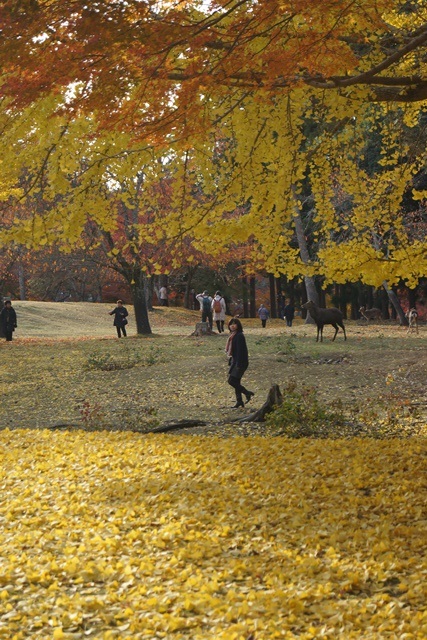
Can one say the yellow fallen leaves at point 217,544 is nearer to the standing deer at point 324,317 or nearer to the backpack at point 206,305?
the standing deer at point 324,317

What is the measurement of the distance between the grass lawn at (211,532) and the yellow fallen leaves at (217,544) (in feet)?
0.05

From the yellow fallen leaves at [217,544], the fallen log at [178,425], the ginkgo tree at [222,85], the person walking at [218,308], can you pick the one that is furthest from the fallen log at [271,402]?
the person walking at [218,308]

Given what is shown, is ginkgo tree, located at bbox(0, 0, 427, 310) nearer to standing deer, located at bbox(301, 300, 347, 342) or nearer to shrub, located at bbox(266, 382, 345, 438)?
shrub, located at bbox(266, 382, 345, 438)

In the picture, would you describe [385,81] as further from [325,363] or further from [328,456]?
[325,363]

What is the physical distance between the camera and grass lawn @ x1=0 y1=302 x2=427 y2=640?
5.26 m

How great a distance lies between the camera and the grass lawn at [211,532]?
5258 millimetres

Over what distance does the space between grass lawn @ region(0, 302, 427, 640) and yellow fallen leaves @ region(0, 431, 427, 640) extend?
14mm

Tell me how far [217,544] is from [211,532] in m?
0.32

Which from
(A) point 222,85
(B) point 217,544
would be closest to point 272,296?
(A) point 222,85

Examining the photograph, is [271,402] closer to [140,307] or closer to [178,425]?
[178,425]

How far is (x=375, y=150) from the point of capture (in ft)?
121

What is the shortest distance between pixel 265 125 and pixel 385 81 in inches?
88.2

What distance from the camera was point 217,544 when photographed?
6613 mm

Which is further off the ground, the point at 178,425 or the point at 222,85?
the point at 222,85
